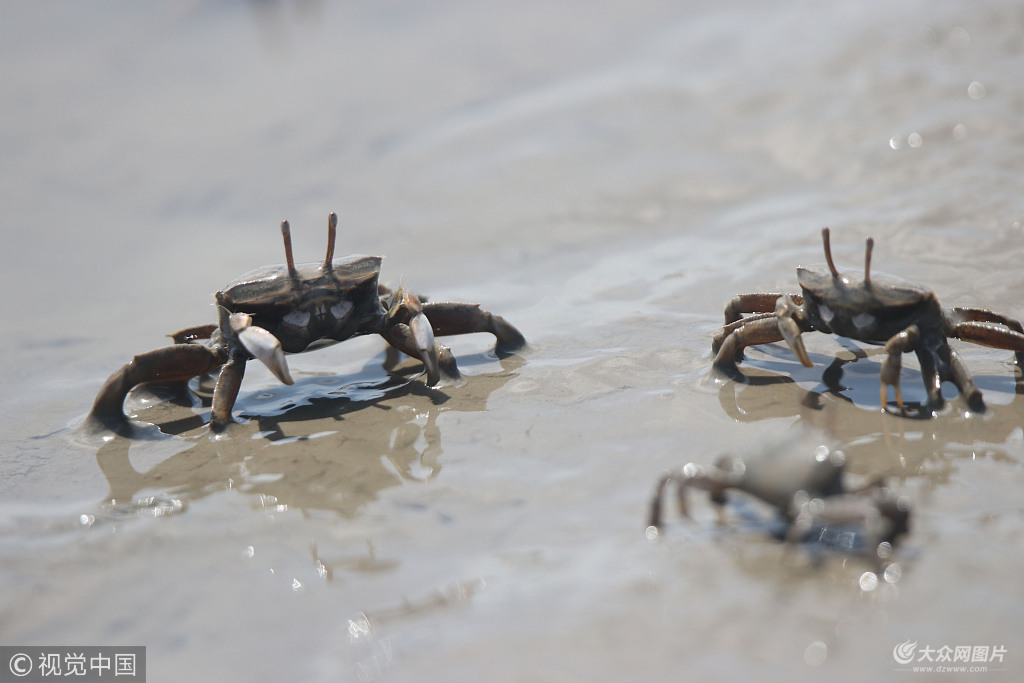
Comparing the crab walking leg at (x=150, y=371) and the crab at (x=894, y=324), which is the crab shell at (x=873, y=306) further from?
the crab walking leg at (x=150, y=371)

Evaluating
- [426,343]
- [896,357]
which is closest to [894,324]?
[896,357]

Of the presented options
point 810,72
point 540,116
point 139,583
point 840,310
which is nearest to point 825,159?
point 810,72

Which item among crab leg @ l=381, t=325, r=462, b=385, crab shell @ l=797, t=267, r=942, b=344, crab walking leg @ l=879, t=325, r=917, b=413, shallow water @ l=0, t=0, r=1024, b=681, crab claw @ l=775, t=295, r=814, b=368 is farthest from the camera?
crab leg @ l=381, t=325, r=462, b=385

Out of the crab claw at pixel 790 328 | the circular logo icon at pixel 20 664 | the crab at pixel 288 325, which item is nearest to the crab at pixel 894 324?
the crab claw at pixel 790 328

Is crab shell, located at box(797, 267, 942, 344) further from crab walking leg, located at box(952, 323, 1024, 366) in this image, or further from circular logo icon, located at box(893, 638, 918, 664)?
circular logo icon, located at box(893, 638, 918, 664)

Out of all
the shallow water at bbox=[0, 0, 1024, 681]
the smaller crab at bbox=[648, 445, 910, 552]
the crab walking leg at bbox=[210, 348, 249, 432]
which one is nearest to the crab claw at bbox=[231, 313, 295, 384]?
Answer: the crab walking leg at bbox=[210, 348, 249, 432]

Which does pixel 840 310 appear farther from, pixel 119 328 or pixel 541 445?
pixel 119 328

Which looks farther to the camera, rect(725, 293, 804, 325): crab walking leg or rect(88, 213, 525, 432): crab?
rect(725, 293, 804, 325): crab walking leg
